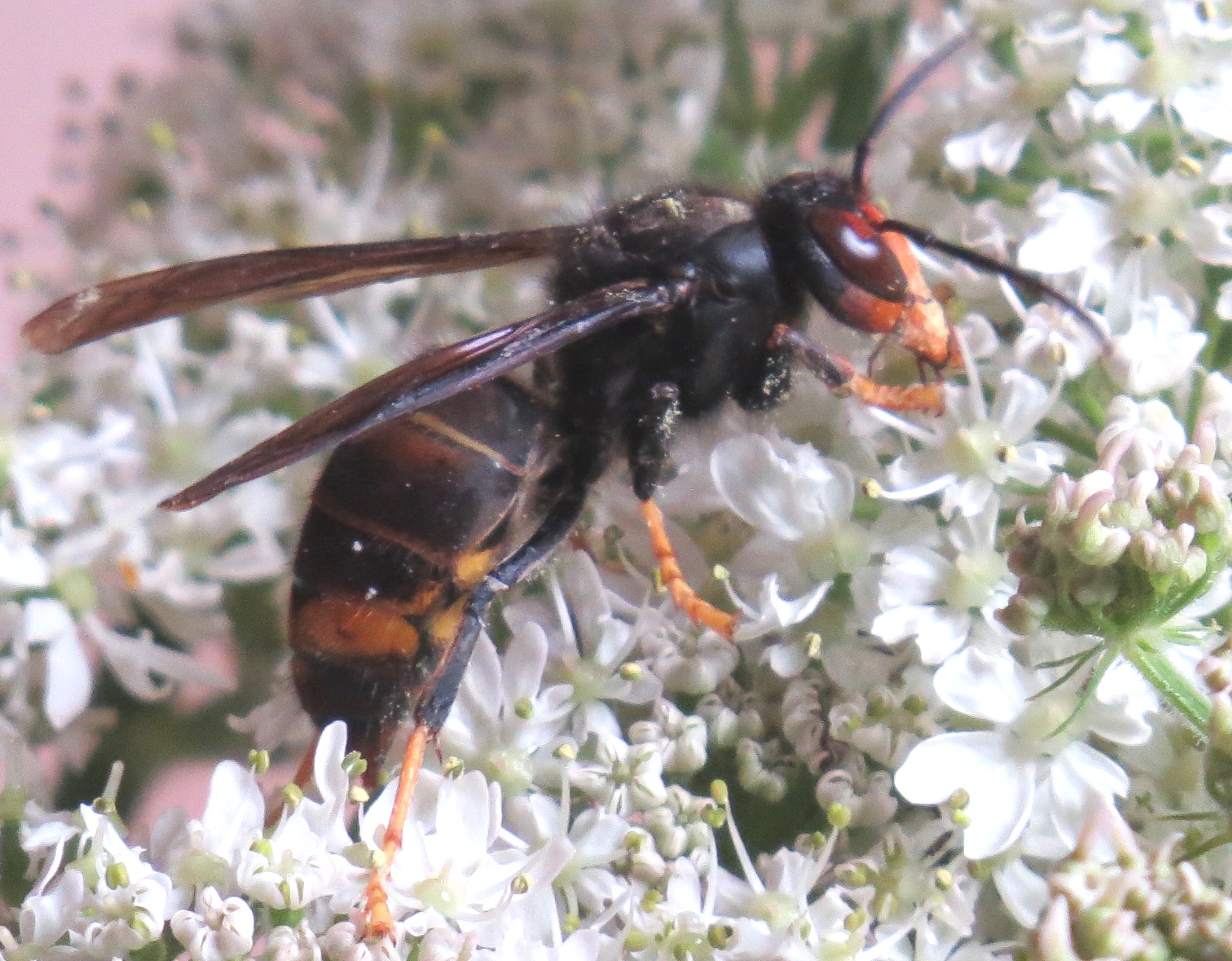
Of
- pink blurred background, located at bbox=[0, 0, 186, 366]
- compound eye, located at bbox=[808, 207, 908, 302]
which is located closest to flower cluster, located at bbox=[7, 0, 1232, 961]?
compound eye, located at bbox=[808, 207, 908, 302]

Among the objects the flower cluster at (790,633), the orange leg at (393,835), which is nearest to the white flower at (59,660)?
the flower cluster at (790,633)

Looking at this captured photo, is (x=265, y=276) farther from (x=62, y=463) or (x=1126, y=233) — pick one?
(x=1126, y=233)

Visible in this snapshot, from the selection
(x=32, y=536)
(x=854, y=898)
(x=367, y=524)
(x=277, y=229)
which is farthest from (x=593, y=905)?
(x=277, y=229)

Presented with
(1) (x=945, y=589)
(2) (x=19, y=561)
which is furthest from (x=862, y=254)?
(2) (x=19, y=561)

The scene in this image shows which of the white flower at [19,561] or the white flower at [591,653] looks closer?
the white flower at [591,653]

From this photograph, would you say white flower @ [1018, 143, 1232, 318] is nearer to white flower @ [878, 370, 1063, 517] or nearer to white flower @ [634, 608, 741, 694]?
white flower @ [878, 370, 1063, 517]

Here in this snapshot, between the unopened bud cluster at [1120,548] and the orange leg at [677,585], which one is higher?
the unopened bud cluster at [1120,548]

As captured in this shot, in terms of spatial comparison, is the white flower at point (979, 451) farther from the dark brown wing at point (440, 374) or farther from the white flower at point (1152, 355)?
the dark brown wing at point (440, 374)
